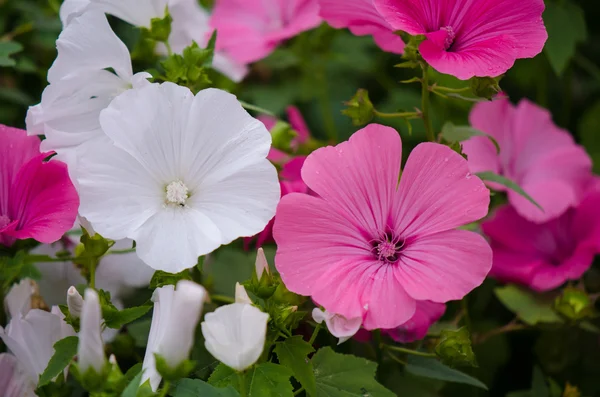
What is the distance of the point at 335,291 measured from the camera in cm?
67

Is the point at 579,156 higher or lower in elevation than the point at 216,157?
lower

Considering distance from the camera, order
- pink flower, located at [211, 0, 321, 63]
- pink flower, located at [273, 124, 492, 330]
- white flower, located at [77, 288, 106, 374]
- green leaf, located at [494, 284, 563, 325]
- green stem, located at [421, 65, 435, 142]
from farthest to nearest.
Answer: pink flower, located at [211, 0, 321, 63], green leaf, located at [494, 284, 563, 325], green stem, located at [421, 65, 435, 142], pink flower, located at [273, 124, 492, 330], white flower, located at [77, 288, 106, 374]

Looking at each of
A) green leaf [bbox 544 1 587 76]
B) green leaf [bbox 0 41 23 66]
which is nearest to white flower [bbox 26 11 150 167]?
green leaf [bbox 0 41 23 66]

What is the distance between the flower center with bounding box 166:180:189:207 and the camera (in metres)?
0.69

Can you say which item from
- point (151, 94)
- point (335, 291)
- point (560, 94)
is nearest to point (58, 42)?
point (151, 94)

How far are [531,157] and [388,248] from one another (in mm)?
493

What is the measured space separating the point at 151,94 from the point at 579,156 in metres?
0.69

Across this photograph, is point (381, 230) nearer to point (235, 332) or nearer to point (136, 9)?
point (235, 332)

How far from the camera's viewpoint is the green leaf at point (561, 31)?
3.51ft

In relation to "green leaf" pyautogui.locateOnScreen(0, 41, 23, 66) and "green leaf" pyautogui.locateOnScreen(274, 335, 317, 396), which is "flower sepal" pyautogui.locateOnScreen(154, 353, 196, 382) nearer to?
"green leaf" pyautogui.locateOnScreen(274, 335, 317, 396)

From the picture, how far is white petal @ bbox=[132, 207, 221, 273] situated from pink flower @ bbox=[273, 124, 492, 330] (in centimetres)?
7

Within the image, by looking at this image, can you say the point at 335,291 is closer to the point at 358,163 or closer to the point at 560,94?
the point at 358,163

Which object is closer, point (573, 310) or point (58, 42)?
point (58, 42)

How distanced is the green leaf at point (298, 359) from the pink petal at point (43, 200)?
9.2 inches
